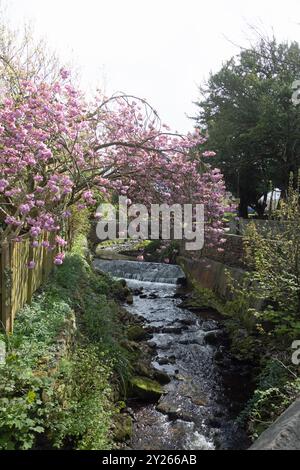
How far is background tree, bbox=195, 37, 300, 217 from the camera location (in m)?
16.8

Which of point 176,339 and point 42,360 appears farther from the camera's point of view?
point 176,339

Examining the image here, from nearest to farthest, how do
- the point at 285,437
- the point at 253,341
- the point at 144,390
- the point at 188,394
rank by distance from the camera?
the point at 285,437, the point at 144,390, the point at 188,394, the point at 253,341

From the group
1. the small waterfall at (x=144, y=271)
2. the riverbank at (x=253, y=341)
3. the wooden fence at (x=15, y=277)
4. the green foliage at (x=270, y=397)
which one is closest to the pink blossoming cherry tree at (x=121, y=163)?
the wooden fence at (x=15, y=277)

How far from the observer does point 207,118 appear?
2308cm

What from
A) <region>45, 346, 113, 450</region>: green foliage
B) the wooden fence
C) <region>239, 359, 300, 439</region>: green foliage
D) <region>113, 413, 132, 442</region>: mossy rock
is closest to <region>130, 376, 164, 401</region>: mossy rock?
<region>113, 413, 132, 442</region>: mossy rock

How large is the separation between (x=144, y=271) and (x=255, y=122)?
9.14 metres

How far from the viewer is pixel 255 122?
60.5ft

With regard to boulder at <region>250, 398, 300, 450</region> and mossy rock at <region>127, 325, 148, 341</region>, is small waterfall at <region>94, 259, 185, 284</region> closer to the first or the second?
mossy rock at <region>127, 325, 148, 341</region>

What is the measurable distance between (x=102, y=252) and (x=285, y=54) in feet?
51.0

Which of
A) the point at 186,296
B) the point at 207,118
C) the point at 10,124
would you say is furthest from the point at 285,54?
the point at 10,124

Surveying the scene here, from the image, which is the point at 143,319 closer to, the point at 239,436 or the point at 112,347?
the point at 112,347

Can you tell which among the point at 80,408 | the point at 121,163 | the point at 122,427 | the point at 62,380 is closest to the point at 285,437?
the point at 80,408

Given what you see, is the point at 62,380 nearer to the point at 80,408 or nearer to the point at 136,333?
the point at 80,408

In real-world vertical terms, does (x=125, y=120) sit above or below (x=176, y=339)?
above
